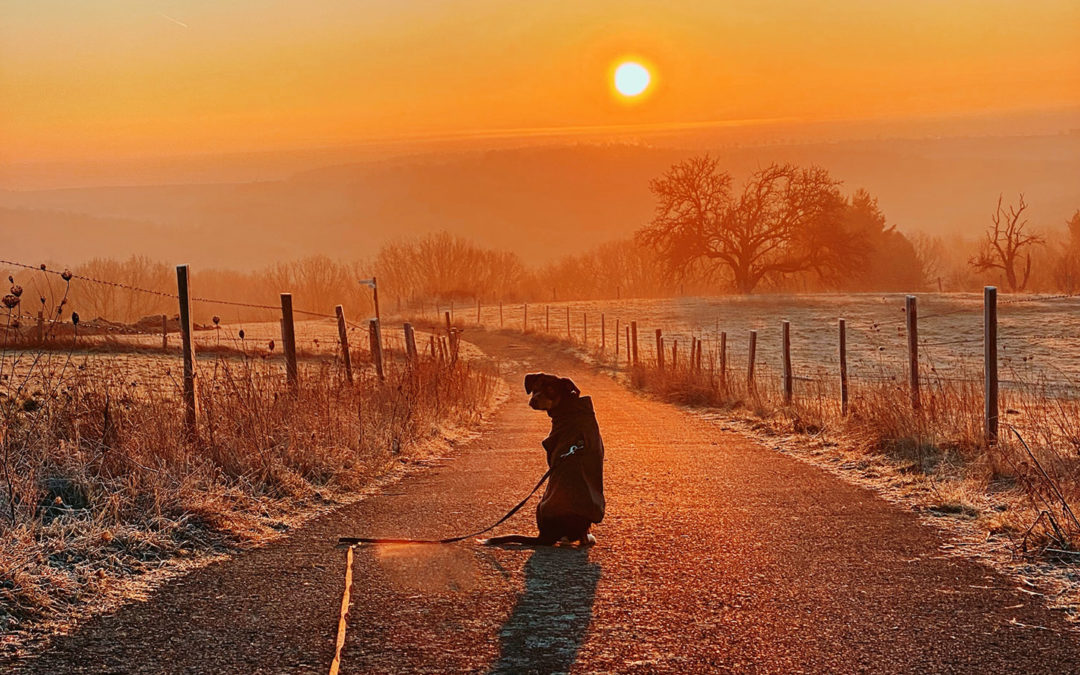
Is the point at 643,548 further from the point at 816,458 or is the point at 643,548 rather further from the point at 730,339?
the point at 730,339

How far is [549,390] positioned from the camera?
7824 mm

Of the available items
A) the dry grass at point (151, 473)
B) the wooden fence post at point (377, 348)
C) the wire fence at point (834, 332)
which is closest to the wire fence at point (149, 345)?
the wooden fence post at point (377, 348)

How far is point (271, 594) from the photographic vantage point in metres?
6.65

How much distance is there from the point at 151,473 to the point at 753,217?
69293 mm

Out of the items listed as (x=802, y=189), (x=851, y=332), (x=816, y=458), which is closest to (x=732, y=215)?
(x=802, y=189)

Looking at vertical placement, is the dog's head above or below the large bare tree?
below

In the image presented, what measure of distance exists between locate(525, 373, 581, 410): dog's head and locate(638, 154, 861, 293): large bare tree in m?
66.8

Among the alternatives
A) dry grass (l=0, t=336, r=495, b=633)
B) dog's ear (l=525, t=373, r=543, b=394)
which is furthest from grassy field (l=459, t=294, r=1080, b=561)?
dry grass (l=0, t=336, r=495, b=633)

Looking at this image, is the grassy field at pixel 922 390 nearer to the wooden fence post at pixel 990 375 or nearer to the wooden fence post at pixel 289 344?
the wooden fence post at pixel 990 375

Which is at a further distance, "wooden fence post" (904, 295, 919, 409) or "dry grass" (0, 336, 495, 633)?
"wooden fence post" (904, 295, 919, 409)

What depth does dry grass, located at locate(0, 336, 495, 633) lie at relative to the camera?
6.84m

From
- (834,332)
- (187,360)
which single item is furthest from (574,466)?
(834,332)

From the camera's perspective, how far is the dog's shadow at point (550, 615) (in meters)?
5.20

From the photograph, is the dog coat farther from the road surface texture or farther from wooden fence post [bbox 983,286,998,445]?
wooden fence post [bbox 983,286,998,445]
